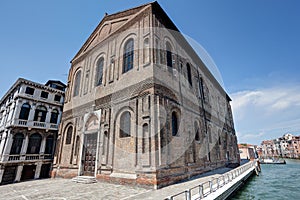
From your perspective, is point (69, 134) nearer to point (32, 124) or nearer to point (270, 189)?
point (32, 124)

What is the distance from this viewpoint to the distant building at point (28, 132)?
1400 centimetres

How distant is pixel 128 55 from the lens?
37.8 feet

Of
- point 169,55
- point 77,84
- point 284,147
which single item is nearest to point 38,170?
point 77,84

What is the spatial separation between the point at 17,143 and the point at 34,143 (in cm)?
139

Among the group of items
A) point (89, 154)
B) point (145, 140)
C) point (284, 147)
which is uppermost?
point (284, 147)

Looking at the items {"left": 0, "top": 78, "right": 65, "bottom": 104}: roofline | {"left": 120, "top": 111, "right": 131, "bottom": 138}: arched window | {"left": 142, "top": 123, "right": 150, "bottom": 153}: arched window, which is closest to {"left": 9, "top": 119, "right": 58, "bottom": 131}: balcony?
{"left": 0, "top": 78, "right": 65, "bottom": 104}: roofline

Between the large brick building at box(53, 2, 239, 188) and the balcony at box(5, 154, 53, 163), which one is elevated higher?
the large brick building at box(53, 2, 239, 188)

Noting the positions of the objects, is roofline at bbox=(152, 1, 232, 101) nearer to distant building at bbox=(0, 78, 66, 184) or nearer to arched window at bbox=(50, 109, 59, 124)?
distant building at bbox=(0, 78, 66, 184)

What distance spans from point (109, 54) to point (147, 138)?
7879 mm

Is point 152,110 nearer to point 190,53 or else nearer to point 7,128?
point 190,53

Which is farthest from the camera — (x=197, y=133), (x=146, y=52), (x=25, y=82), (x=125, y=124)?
(x=25, y=82)

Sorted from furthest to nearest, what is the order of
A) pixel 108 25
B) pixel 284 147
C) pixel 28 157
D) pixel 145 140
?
pixel 284 147 → pixel 28 157 → pixel 108 25 → pixel 145 140

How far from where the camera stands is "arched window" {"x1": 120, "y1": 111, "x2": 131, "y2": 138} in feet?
31.0

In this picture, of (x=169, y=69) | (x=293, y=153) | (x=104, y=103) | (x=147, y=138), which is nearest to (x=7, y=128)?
(x=104, y=103)
